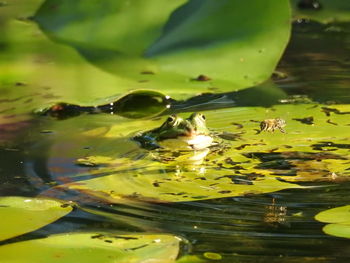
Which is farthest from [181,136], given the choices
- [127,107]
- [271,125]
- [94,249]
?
[94,249]

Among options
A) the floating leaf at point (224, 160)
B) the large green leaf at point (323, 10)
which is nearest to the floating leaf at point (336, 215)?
the floating leaf at point (224, 160)

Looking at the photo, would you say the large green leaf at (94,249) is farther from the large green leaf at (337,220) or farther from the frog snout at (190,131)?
the frog snout at (190,131)

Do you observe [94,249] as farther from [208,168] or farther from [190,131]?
[190,131]

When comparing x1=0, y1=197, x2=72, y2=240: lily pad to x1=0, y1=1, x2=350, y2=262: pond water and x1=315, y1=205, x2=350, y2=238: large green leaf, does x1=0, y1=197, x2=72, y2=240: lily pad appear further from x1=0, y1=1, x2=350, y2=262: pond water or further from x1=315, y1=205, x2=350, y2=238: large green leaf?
x1=315, y1=205, x2=350, y2=238: large green leaf

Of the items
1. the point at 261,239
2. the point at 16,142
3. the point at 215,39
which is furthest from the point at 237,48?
the point at 261,239

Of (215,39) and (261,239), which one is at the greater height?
(215,39)

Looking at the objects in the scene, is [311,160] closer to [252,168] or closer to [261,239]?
[252,168]
